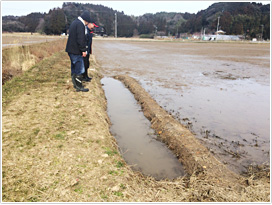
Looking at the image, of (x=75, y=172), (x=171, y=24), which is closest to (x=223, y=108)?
(x=75, y=172)

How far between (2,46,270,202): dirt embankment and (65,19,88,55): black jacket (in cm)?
176

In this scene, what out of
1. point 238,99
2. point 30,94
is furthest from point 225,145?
point 30,94

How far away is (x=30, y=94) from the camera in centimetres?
541

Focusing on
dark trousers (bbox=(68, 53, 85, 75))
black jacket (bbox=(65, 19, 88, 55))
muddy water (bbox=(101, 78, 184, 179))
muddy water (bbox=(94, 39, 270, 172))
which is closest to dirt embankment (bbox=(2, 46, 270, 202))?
muddy water (bbox=(101, 78, 184, 179))

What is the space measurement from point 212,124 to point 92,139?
3.30m

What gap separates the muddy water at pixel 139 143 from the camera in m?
3.52

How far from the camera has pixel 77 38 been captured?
500cm

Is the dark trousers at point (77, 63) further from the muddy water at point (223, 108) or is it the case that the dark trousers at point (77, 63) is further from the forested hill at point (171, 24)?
the forested hill at point (171, 24)

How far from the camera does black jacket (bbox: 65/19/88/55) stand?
194 inches

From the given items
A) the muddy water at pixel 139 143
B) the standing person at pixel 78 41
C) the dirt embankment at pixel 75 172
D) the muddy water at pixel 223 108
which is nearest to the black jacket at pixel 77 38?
the standing person at pixel 78 41

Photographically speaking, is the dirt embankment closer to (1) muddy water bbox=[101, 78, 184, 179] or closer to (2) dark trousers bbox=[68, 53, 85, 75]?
(1) muddy water bbox=[101, 78, 184, 179]

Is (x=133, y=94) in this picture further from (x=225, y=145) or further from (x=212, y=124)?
(x=225, y=145)

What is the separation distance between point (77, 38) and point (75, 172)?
11.6ft

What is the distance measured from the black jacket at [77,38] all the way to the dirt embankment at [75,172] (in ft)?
5.77
